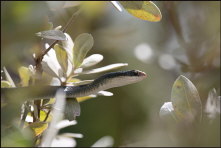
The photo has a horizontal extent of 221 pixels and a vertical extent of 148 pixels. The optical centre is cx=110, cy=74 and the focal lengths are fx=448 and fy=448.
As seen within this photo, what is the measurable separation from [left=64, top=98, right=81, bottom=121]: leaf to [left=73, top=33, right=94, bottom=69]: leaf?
14 centimetres

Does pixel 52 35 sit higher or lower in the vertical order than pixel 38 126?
higher

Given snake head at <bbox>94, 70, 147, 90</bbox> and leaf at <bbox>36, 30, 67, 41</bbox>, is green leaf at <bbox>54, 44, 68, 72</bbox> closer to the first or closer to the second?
snake head at <bbox>94, 70, 147, 90</bbox>

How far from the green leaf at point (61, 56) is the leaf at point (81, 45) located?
0.05 meters

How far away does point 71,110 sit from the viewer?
133 cm

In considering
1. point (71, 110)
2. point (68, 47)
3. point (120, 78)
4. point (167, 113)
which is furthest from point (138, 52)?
point (167, 113)

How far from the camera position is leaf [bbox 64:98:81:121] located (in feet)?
4.24

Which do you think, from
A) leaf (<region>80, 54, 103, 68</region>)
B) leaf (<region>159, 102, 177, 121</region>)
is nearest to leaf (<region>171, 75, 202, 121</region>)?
leaf (<region>159, 102, 177, 121</region>)

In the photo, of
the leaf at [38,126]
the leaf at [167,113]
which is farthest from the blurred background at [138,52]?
the leaf at [38,126]

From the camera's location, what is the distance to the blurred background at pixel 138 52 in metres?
0.90

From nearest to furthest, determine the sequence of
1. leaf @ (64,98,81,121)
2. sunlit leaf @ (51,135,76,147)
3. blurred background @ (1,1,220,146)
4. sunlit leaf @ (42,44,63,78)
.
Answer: blurred background @ (1,1,220,146) → leaf @ (64,98,81,121) → sunlit leaf @ (42,44,63,78) → sunlit leaf @ (51,135,76,147)

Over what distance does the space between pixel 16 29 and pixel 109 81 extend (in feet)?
2.58

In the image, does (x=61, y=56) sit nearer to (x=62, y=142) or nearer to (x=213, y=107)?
(x=62, y=142)

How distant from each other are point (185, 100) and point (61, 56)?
0.50 metres

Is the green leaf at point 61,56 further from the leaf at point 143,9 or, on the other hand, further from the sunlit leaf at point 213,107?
the sunlit leaf at point 213,107
